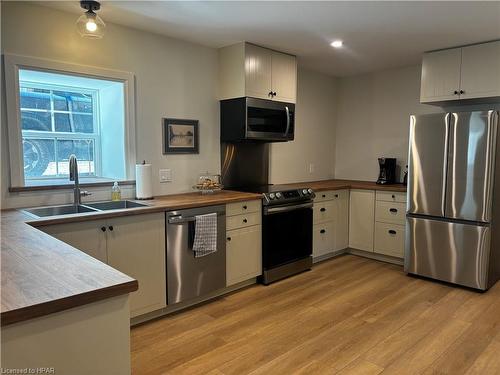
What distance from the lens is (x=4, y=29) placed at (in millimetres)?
2461

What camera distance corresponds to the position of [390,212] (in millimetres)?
4141

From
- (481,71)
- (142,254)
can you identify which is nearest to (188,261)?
(142,254)

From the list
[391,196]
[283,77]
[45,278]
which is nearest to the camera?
[45,278]

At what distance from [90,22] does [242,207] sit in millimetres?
1835

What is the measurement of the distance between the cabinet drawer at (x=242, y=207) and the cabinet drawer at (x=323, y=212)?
0.94m

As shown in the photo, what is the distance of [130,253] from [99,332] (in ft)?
5.06

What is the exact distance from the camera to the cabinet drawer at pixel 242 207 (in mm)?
3196

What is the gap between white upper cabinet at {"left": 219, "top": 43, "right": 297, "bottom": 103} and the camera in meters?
3.54

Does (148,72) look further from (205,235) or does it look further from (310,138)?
(310,138)

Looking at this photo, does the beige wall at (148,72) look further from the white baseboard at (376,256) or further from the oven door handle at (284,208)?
the white baseboard at (376,256)

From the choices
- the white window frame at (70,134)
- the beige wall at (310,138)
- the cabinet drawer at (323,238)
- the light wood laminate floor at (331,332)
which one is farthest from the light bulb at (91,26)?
the cabinet drawer at (323,238)

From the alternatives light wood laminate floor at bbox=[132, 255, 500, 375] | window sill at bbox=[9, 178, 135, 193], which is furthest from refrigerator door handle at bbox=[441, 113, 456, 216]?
window sill at bbox=[9, 178, 135, 193]

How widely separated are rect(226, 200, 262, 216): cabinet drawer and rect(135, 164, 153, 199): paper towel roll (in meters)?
0.69

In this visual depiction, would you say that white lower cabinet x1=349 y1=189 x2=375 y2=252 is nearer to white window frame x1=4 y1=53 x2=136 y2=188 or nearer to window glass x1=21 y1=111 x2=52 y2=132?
white window frame x1=4 y1=53 x2=136 y2=188
